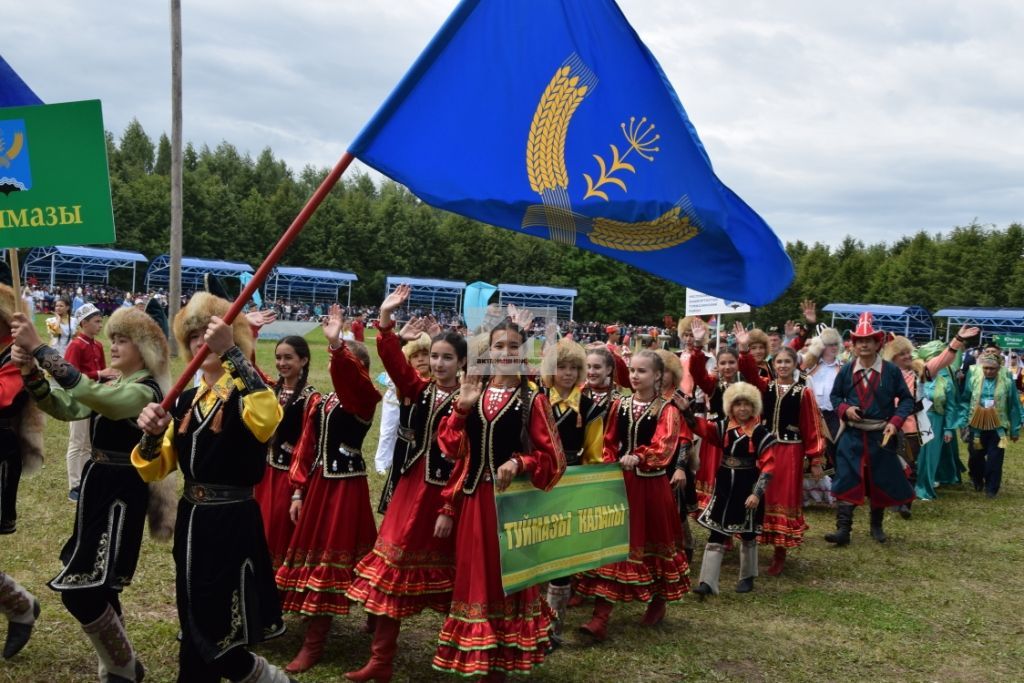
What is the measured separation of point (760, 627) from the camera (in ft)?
22.6

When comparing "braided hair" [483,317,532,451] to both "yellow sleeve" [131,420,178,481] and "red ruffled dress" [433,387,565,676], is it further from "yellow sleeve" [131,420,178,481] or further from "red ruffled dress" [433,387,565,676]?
"yellow sleeve" [131,420,178,481]

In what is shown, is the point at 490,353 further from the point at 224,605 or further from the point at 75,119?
the point at 75,119

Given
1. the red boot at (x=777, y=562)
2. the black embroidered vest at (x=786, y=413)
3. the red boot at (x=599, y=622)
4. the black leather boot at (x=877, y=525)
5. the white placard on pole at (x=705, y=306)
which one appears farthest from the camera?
the white placard on pole at (x=705, y=306)

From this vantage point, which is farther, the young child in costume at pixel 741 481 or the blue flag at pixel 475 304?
the young child in costume at pixel 741 481

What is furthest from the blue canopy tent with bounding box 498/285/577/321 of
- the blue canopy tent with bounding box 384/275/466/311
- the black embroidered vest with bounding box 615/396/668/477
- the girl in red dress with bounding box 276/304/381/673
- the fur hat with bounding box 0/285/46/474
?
the fur hat with bounding box 0/285/46/474

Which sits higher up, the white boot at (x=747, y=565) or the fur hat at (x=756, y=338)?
the fur hat at (x=756, y=338)

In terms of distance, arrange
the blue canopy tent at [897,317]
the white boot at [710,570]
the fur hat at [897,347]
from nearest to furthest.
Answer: the white boot at [710,570] < the fur hat at [897,347] < the blue canopy tent at [897,317]

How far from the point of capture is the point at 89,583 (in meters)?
4.54

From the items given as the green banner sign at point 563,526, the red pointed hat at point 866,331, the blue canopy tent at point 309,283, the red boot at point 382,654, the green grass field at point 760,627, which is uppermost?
the blue canopy tent at point 309,283

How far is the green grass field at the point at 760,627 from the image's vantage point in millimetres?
5652

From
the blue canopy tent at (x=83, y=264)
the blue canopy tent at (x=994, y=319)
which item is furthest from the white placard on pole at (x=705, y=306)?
the blue canopy tent at (x=83, y=264)

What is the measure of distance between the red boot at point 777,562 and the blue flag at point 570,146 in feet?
14.2

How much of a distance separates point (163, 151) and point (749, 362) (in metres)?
97.8

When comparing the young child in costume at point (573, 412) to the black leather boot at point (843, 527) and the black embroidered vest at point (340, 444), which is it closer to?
the black embroidered vest at point (340, 444)
